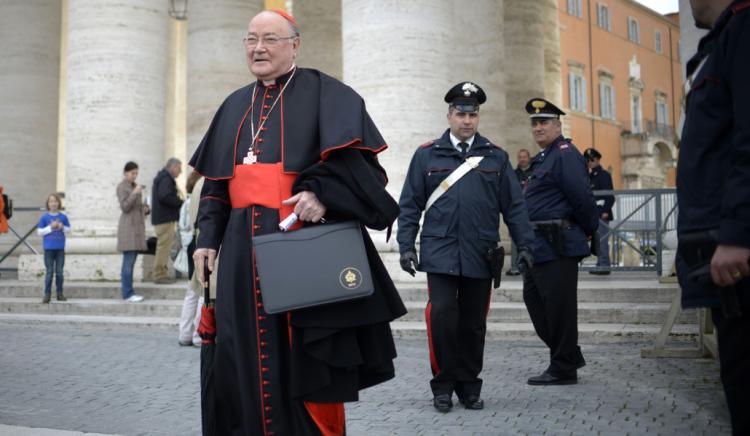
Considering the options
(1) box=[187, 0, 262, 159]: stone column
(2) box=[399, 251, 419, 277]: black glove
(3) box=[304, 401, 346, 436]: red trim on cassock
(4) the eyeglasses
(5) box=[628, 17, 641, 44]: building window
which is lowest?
(3) box=[304, 401, 346, 436]: red trim on cassock

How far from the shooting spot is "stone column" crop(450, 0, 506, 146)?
1363cm

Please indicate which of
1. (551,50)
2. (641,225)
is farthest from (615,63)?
(641,225)

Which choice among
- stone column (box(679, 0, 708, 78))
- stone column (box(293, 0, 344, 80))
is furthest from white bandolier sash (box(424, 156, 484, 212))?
stone column (box(293, 0, 344, 80))

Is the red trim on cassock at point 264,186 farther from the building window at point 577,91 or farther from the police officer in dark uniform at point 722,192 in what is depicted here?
the building window at point 577,91

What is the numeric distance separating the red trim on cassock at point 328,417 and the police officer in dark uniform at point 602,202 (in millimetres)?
9606

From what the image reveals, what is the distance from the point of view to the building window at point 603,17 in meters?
50.5

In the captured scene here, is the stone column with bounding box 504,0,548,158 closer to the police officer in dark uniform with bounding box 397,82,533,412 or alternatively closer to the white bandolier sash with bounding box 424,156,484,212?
the police officer in dark uniform with bounding box 397,82,533,412

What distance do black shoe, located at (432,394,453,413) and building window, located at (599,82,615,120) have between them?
4615 cm

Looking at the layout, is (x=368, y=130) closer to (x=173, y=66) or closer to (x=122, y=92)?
(x=122, y=92)

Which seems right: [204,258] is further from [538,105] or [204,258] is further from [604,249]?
[604,249]

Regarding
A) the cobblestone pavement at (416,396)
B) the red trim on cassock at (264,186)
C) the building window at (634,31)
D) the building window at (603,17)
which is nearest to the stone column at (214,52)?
the cobblestone pavement at (416,396)

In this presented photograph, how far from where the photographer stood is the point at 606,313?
9.13m

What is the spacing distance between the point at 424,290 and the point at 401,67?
2.89 meters

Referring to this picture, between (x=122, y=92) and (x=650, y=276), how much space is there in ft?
26.6
